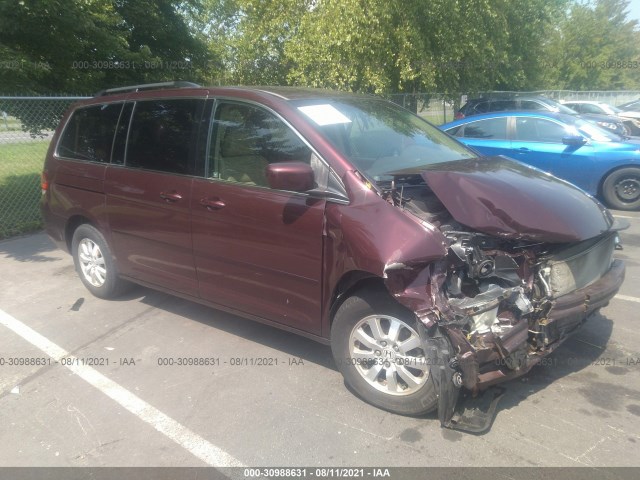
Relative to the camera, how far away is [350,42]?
12.2m

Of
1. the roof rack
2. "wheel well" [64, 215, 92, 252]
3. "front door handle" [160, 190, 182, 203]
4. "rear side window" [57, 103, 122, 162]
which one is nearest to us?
"front door handle" [160, 190, 182, 203]

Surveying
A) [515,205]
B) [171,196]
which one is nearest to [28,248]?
[171,196]

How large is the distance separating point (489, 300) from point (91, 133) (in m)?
3.96

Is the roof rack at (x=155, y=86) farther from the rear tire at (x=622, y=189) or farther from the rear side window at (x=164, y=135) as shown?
the rear tire at (x=622, y=189)

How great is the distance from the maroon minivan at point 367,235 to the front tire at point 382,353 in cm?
1

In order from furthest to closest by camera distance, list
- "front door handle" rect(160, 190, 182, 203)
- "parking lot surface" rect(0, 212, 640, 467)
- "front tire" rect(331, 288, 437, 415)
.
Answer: "front door handle" rect(160, 190, 182, 203), "front tire" rect(331, 288, 437, 415), "parking lot surface" rect(0, 212, 640, 467)

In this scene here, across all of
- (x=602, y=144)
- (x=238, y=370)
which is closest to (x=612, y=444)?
(x=238, y=370)

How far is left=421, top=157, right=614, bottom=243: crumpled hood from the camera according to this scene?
297 centimetres

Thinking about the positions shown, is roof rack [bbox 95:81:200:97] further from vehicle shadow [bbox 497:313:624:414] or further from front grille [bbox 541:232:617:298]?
vehicle shadow [bbox 497:313:624:414]

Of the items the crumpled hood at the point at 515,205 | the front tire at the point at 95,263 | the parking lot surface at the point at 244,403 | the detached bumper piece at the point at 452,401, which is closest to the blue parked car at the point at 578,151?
the parking lot surface at the point at 244,403

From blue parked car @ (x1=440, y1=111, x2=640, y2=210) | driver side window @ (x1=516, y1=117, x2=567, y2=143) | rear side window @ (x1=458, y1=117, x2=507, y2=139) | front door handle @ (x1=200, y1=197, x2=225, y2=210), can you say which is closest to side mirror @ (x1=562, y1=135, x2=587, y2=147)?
blue parked car @ (x1=440, y1=111, x2=640, y2=210)

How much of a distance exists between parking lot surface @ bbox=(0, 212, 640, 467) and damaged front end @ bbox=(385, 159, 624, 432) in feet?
0.87

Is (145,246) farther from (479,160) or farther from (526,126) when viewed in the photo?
(526,126)

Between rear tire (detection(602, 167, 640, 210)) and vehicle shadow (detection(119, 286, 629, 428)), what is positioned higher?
rear tire (detection(602, 167, 640, 210))
